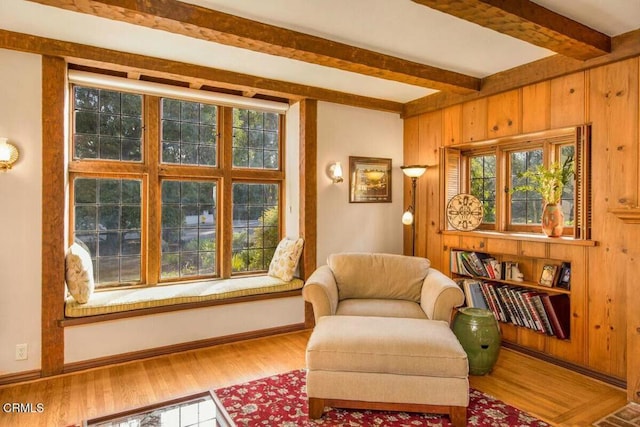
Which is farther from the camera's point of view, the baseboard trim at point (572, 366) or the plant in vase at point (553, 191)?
the plant in vase at point (553, 191)

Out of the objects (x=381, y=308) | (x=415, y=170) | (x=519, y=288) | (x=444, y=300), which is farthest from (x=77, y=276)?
(x=519, y=288)

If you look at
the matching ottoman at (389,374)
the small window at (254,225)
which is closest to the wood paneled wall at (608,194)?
the matching ottoman at (389,374)

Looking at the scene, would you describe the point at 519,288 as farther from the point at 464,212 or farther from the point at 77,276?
the point at 77,276

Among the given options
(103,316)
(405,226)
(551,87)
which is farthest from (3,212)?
(551,87)

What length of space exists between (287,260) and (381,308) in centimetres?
128

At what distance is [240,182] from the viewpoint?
4.13 meters

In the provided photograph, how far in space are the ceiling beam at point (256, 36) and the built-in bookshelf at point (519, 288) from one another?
171 centimetres

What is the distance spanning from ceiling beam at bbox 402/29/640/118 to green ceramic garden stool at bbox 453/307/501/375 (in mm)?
2011

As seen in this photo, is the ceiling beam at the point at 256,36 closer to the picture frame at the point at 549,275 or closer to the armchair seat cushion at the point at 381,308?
the picture frame at the point at 549,275

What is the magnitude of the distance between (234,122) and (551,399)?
364 centimetres

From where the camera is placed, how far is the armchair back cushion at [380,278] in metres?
3.26

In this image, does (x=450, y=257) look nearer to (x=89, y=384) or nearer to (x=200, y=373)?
(x=200, y=373)

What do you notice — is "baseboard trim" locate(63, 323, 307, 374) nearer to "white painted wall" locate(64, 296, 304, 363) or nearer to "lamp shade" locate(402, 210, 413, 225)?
"white painted wall" locate(64, 296, 304, 363)

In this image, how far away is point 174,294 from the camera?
11.1 ft
